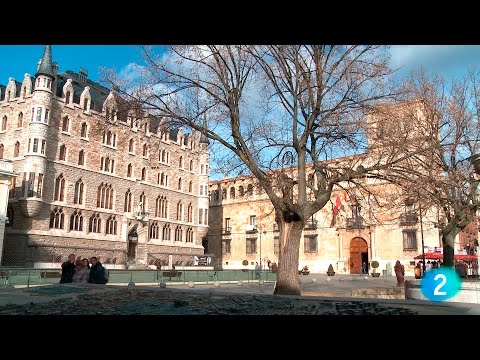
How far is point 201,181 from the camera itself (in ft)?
207

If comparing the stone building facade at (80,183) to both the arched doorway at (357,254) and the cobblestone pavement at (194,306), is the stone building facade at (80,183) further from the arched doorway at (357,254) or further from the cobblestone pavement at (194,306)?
the cobblestone pavement at (194,306)

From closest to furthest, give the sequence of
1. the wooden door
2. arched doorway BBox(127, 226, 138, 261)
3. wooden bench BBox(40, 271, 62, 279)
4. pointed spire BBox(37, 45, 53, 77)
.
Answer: wooden bench BBox(40, 271, 62, 279), pointed spire BBox(37, 45, 53, 77), arched doorway BBox(127, 226, 138, 261), the wooden door

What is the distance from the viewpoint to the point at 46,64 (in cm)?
4238

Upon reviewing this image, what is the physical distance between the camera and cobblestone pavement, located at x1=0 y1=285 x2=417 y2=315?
8719 mm

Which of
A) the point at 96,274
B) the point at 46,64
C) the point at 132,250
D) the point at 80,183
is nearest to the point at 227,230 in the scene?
the point at 132,250

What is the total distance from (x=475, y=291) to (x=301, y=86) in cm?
785

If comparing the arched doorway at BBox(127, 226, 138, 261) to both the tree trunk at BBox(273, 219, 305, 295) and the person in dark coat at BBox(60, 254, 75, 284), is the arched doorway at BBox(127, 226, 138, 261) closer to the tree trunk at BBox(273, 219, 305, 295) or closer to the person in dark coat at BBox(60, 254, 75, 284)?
the person in dark coat at BBox(60, 254, 75, 284)

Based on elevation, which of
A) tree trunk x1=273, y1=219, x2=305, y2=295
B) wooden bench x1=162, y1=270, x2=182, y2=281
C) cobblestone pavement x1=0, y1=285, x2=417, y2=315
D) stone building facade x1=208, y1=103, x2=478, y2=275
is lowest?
cobblestone pavement x1=0, y1=285, x2=417, y2=315

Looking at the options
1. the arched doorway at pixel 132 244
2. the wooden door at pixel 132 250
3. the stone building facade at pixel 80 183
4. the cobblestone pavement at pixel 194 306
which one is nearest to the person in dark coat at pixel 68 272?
the cobblestone pavement at pixel 194 306

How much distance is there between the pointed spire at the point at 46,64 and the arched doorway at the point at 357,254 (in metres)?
35.8

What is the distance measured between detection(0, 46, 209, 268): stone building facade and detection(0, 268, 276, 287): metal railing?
353 inches

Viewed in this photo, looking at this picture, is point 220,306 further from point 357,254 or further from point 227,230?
point 227,230

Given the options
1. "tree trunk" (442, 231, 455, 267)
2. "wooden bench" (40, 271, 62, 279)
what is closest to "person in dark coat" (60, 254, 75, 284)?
"wooden bench" (40, 271, 62, 279)
